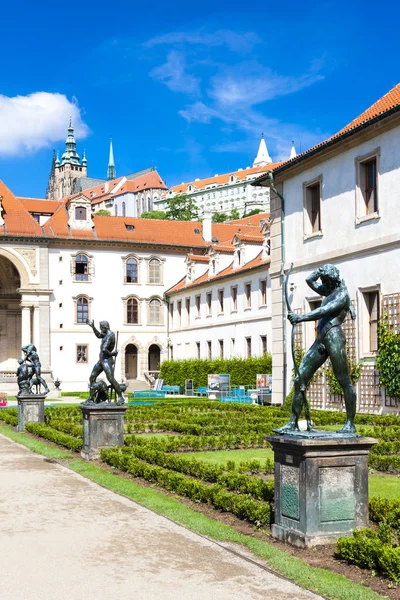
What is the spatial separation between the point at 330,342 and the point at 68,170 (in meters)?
172

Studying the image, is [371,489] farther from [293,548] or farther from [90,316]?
[90,316]

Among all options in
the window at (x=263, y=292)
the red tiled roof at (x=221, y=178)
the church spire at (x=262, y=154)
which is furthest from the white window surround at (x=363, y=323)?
the church spire at (x=262, y=154)

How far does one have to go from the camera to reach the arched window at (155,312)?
57938 millimetres

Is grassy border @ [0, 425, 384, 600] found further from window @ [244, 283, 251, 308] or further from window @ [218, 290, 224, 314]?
window @ [218, 290, 224, 314]

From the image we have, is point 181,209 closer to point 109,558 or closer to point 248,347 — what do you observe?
point 248,347

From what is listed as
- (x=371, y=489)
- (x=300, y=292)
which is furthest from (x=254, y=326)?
(x=371, y=489)

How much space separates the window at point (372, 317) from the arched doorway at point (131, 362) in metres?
37.3

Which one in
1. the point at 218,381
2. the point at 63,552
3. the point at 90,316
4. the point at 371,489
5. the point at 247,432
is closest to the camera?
the point at 63,552

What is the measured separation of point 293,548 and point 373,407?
50.7 ft

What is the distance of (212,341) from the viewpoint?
49156 mm

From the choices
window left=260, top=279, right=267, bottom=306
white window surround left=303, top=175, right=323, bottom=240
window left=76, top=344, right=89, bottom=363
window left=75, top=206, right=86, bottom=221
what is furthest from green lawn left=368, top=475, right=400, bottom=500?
Result: window left=75, top=206, right=86, bottom=221

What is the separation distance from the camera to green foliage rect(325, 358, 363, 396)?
22.5 metres

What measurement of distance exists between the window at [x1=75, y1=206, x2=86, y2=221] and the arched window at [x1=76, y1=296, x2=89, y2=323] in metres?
6.14

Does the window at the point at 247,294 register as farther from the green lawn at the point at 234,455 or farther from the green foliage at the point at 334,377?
the green lawn at the point at 234,455
